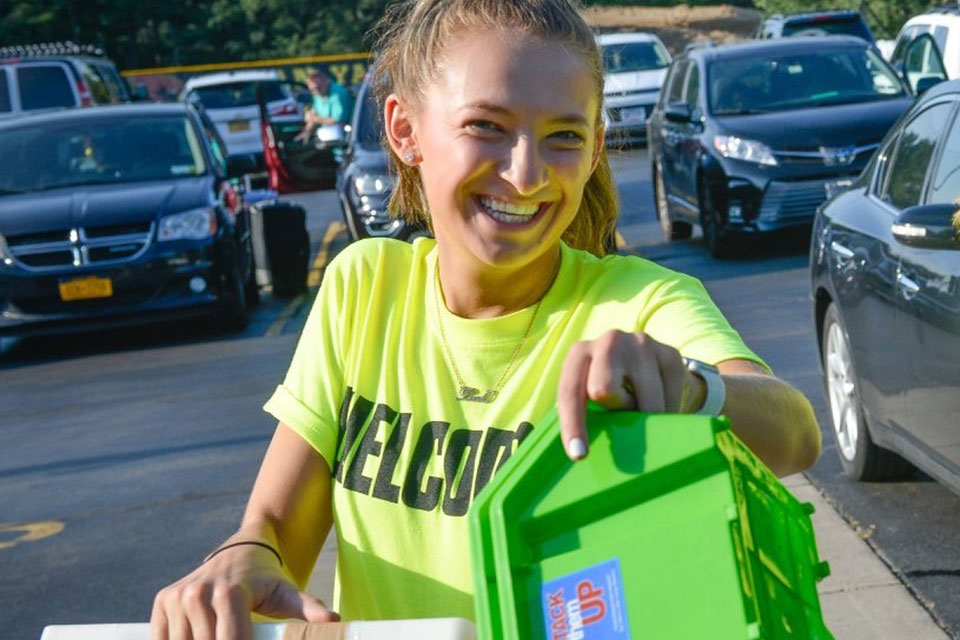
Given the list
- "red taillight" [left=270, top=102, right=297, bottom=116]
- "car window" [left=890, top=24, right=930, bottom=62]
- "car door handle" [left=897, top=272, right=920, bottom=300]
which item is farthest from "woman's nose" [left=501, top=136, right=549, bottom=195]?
"red taillight" [left=270, top=102, right=297, bottom=116]

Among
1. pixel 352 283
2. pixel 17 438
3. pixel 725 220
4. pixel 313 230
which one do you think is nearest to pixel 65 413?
pixel 17 438

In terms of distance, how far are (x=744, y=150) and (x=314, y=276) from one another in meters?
4.65

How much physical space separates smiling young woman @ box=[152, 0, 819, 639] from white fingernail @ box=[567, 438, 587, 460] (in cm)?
40

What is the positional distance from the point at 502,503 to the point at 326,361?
0.84 metres

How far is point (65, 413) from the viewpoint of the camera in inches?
407

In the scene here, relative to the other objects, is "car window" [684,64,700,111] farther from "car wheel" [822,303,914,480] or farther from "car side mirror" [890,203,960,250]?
"car side mirror" [890,203,960,250]

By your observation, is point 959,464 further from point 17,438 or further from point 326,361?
point 17,438

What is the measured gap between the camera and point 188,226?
41.4ft

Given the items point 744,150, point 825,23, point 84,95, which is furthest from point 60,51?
point 744,150

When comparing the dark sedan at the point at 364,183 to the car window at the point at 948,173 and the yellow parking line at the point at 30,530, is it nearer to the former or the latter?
the yellow parking line at the point at 30,530

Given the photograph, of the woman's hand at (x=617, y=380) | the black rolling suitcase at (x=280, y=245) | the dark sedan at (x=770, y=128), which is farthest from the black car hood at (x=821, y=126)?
the woman's hand at (x=617, y=380)

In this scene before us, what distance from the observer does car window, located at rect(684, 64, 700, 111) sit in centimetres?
1548

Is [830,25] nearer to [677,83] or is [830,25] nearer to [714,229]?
[677,83]

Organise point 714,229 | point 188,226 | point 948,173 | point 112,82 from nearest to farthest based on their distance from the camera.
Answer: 1. point 948,173
2. point 188,226
3. point 714,229
4. point 112,82
